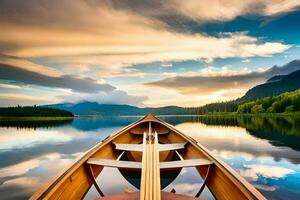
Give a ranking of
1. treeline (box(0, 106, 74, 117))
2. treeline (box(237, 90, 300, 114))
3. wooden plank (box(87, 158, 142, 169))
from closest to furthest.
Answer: wooden plank (box(87, 158, 142, 169)), treeline (box(237, 90, 300, 114)), treeline (box(0, 106, 74, 117))

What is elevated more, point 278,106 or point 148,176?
point 278,106

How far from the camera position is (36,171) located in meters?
13.1

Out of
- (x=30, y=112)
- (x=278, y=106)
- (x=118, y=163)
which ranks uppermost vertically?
(x=278, y=106)

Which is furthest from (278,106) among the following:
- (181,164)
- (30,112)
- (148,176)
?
(30,112)

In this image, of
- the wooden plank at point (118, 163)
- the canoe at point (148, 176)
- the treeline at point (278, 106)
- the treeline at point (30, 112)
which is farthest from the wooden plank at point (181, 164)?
the treeline at point (30, 112)

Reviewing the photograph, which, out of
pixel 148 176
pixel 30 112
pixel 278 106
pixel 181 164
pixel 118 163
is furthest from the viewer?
pixel 30 112

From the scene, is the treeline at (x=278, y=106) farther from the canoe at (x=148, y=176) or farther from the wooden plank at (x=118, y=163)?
the wooden plank at (x=118, y=163)

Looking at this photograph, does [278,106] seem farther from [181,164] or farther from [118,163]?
[118,163]

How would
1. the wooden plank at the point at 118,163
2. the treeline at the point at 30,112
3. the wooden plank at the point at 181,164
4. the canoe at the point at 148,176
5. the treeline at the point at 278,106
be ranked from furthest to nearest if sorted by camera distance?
the treeline at the point at 30,112 < the treeline at the point at 278,106 < the wooden plank at the point at 118,163 < the wooden plank at the point at 181,164 < the canoe at the point at 148,176

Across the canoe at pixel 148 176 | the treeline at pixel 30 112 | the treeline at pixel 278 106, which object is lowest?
the canoe at pixel 148 176

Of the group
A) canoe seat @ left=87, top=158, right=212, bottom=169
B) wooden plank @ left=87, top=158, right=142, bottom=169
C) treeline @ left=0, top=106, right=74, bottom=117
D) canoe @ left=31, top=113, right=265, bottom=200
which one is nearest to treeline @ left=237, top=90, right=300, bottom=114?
treeline @ left=0, top=106, right=74, bottom=117

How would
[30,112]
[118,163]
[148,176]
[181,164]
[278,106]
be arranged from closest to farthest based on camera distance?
1. [148,176]
2. [181,164]
3. [118,163]
4. [278,106]
5. [30,112]

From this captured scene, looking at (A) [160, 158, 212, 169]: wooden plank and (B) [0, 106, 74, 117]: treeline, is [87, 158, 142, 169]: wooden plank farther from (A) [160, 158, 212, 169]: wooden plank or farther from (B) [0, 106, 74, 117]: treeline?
(B) [0, 106, 74, 117]: treeline

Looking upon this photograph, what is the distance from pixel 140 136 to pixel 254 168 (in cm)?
573
